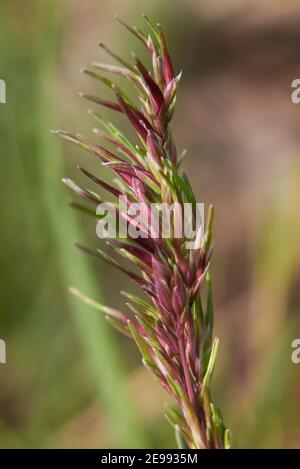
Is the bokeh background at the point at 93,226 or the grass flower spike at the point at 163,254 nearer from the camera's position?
the grass flower spike at the point at 163,254

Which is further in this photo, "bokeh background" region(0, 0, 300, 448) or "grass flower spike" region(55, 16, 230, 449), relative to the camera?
"bokeh background" region(0, 0, 300, 448)

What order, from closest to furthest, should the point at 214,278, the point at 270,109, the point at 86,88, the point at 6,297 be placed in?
1. the point at 6,297
2. the point at 214,278
3. the point at 86,88
4. the point at 270,109

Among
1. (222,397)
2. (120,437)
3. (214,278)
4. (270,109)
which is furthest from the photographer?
(270,109)
